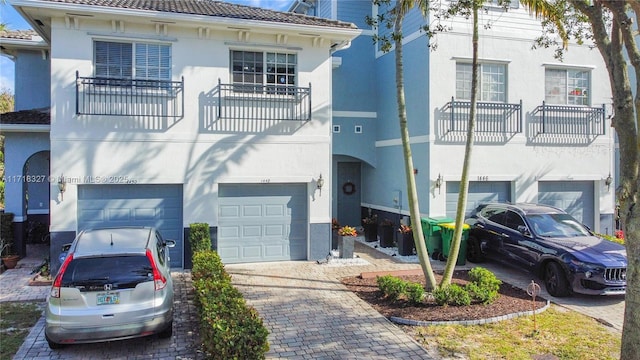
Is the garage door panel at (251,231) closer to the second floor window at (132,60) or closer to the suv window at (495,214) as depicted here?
the second floor window at (132,60)

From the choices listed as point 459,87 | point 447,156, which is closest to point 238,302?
point 447,156

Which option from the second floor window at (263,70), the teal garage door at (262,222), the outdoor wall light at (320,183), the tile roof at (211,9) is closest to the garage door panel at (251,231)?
the teal garage door at (262,222)

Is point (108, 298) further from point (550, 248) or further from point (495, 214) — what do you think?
point (495, 214)

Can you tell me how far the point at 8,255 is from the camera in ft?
39.0

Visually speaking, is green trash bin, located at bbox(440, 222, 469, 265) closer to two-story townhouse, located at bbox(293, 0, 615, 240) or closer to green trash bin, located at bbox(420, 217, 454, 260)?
green trash bin, located at bbox(420, 217, 454, 260)

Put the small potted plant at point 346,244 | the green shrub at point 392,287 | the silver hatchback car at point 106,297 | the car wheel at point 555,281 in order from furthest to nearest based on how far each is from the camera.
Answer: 1. the small potted plant at point 346,244
2. the car wheel at point 555,281
3. the green shrub at point 392,287
4. the silver hatchback car at point 106,297

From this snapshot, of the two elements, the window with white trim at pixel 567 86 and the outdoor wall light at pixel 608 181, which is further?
the outdoor wall light at pixel 608 181

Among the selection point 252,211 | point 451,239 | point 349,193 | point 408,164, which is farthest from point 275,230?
point 349,193

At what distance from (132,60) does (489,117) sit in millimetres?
10792

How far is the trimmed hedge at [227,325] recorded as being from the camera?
522cm

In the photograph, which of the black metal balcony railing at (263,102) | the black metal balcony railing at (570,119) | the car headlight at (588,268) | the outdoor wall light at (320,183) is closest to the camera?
the car headlight at (588,268)

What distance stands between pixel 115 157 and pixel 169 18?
12.3 ft

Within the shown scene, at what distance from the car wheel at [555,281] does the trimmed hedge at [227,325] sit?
22.5 feet

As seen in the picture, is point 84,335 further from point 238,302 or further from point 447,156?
point 447,156
